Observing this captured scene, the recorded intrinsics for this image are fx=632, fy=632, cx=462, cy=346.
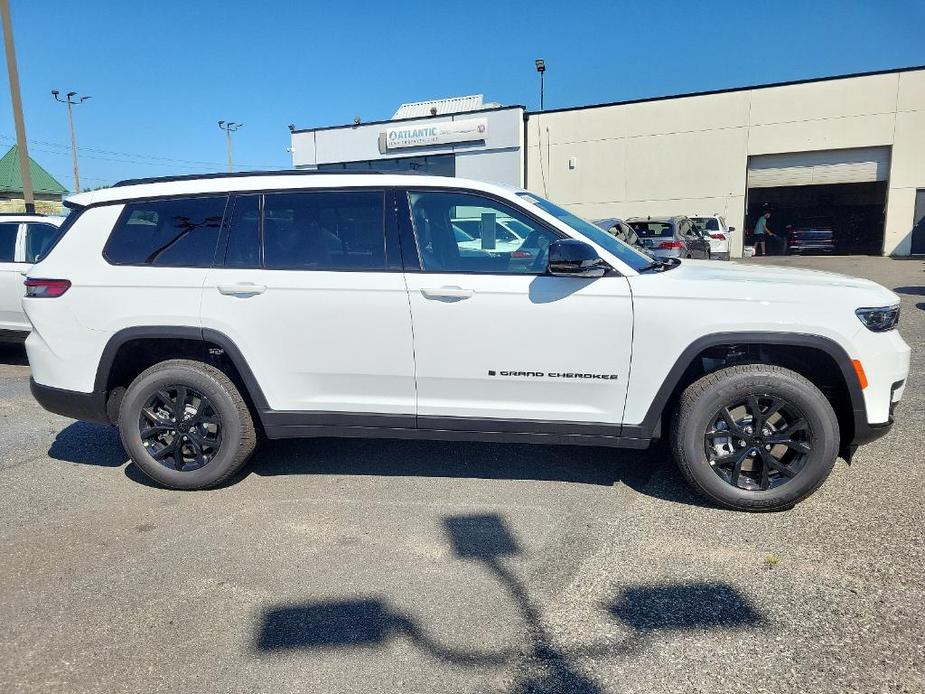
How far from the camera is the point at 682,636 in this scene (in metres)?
2.52

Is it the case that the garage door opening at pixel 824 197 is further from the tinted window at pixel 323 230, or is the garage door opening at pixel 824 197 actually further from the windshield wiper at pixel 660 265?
the tinted window at pixel 323 230

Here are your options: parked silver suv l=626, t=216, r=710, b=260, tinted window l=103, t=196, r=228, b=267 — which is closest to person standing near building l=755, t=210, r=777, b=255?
parked silver suv l=626, t=216, r=710, b=260

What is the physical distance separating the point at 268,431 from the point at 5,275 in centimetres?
554

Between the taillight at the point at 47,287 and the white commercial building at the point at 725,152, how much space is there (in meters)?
24.3

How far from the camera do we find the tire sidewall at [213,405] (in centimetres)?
387

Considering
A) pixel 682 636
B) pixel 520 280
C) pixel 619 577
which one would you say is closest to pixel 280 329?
pixel 520 280

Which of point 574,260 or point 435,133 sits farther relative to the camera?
point 435,133

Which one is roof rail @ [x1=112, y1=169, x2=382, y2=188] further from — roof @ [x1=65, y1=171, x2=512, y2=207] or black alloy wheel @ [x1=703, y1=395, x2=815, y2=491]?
black alloy wheel @ [x1=703, y1=395, x2=815, y2=491]

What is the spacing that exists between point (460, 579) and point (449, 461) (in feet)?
4.82

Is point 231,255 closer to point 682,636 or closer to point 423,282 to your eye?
point 423,282

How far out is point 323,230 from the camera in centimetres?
383

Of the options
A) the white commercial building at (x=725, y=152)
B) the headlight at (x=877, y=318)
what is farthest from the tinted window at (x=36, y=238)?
the white commercial building at (x=725, y=152)

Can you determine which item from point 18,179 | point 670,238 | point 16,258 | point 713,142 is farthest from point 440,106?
point 18,179

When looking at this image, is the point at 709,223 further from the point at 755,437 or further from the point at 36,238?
the point at 755,437
